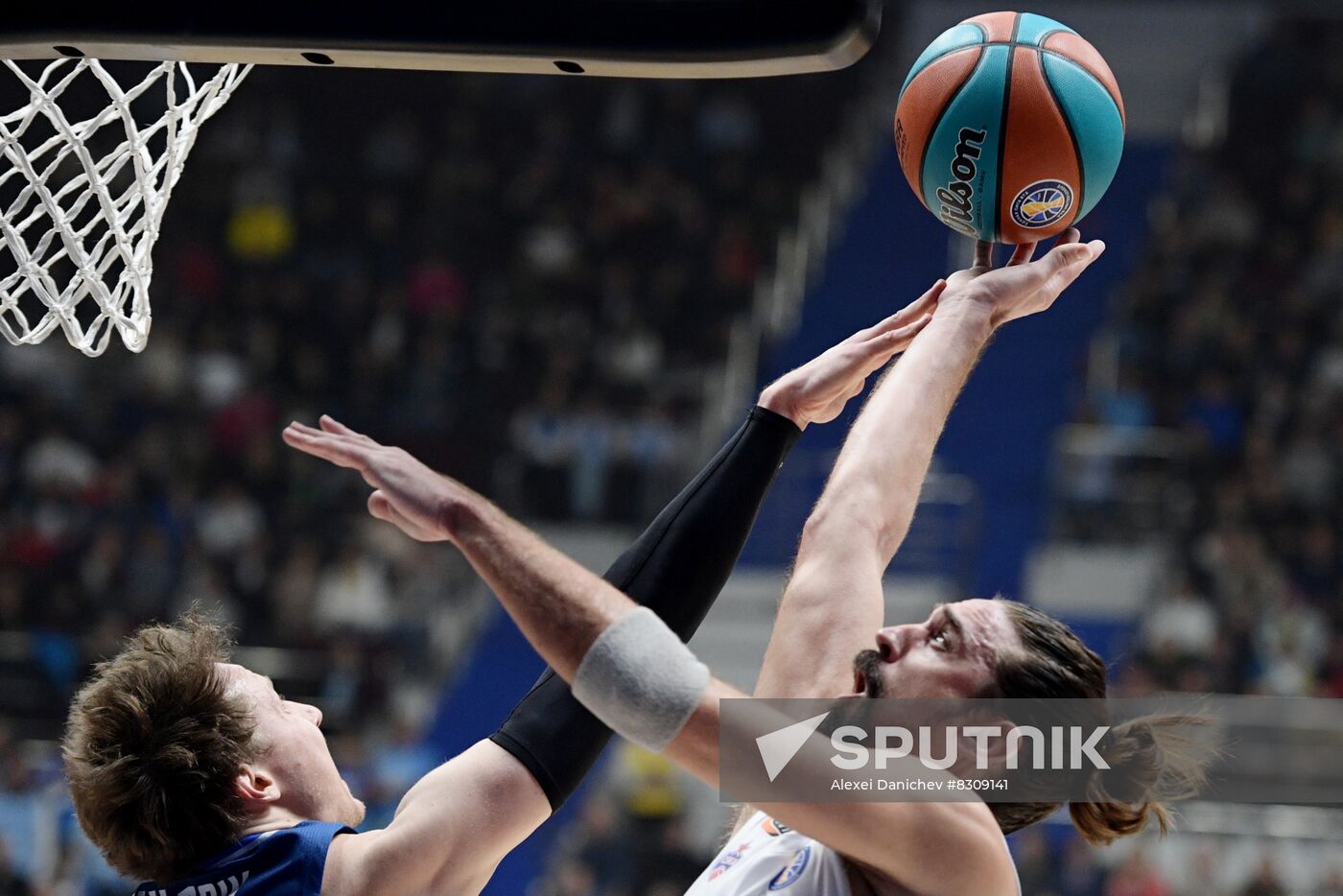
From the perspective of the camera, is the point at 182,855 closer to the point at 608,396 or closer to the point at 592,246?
the point at 608,396

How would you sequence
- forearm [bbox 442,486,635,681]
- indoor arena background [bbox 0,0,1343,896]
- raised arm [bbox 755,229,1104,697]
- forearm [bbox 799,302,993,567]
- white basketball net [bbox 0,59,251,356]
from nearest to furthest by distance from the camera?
forearm [bbox 442,486,635,681] → raised arm [bbox 755,229,1104,697] → forearm [bbox 799,302,993,567] → white basketball net [bbox 0,59,251,356] → indoor arena background [bbox 0,0,1343,896]

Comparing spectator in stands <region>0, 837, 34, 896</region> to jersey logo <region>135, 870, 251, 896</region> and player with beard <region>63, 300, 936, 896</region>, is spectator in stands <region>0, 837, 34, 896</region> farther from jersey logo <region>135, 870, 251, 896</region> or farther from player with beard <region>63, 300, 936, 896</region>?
jersey logo <region>135, 870, 251, 896</region>

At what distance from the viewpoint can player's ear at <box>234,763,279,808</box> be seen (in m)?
2.20

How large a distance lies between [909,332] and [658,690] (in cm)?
101

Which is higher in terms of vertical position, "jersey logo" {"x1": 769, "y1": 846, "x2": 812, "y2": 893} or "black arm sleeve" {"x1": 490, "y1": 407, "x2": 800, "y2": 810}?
"black arm sleeve" {"x1": 490, "y1": 407, "x2": 800, "y2": 810}

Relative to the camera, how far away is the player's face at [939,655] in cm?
219

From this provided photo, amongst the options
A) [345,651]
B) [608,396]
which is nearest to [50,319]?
[345,651]

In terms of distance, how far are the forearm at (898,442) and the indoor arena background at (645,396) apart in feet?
19.2

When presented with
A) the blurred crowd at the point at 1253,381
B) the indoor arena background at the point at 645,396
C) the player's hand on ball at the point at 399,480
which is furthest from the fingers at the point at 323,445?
the blurred crowd at the point at 1253,381

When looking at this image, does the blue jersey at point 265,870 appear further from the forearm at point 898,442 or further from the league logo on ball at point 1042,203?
the league logo on ball at point 1042,203

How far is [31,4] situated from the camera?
1771 mm

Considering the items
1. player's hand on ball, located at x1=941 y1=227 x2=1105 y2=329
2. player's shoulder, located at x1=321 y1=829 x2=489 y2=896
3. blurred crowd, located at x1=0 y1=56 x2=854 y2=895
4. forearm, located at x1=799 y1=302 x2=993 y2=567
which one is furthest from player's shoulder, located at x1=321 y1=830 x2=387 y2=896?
blurred crowd, located at x1=0 y1=56 x2=854 y2=895

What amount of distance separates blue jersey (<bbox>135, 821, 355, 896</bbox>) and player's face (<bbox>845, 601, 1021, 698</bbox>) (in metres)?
0.78

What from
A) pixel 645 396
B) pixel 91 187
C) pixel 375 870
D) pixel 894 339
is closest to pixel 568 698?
pixel 375 870
